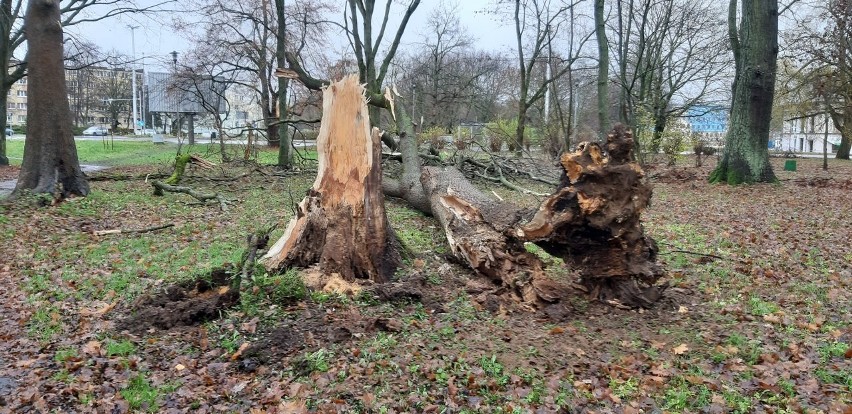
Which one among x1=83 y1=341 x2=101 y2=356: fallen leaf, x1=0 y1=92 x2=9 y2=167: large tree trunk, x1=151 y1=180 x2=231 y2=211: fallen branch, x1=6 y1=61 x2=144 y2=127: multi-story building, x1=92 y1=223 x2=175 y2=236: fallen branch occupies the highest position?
x1=6 y1=61 x2=144 y2=127: multi-story building

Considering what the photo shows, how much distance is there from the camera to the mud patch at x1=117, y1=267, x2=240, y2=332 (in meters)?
4.58

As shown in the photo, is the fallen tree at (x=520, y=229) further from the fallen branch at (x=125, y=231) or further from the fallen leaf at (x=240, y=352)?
the fallen branch at (x=125, y=231)

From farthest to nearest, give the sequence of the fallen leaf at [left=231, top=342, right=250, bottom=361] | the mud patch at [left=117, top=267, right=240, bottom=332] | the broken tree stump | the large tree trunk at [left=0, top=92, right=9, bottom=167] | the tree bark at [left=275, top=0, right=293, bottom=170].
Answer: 1. the large tree trunk at [left=0, top=92, right=9, bottom=167]
2. the tree bark at [left=275, top=0, right=293, bottom=170]
3. the broken tree stump
4. the mud patch at [left=117, top=267, right=240, bottom=332]
5. the fallen leaf at [left=231, top=342, right=250, bottom=361]

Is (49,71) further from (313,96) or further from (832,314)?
(313,96)

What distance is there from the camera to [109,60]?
21.0 m

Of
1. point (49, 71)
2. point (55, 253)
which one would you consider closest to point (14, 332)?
point (55, 253)

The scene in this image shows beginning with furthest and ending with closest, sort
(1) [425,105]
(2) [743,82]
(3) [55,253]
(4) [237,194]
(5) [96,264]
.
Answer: (1) [425,105] < (2) [743,82] < (4) [237,194] < (3) [55,253] < (5) [96,264]

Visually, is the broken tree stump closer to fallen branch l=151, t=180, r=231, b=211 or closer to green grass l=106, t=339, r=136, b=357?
green grass l=106, t=339, r=136, b=357

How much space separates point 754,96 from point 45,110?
1453cm

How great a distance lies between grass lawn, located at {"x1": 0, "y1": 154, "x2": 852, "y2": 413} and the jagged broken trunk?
7.9 inches

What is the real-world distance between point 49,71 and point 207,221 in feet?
14.0

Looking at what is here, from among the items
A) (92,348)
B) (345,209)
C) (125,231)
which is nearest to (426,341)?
(345,209)

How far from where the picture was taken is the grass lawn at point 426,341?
11.6 feet

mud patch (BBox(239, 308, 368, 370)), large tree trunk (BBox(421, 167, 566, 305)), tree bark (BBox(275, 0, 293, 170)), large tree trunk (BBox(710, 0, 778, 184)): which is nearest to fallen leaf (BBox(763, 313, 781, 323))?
large tree trunk (BBox(421, 167, 566, 305))
